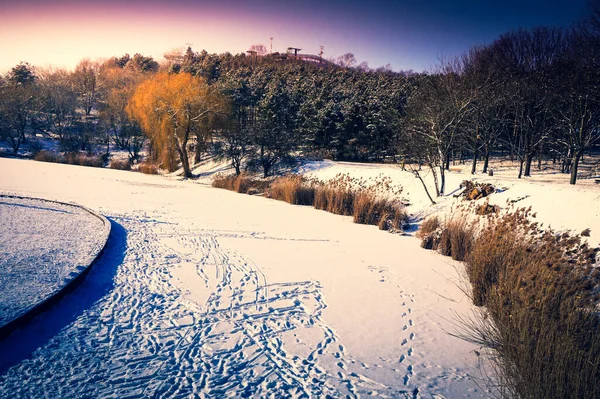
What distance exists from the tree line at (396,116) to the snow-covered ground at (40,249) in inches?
486

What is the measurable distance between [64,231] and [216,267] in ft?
13.6

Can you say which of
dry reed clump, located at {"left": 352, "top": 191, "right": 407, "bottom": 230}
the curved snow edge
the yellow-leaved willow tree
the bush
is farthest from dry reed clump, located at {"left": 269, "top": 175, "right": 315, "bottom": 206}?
the yellow-leaved willow tree

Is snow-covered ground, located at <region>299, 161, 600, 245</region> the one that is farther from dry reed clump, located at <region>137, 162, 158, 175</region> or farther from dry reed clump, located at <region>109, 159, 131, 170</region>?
dry reed clump, located at <region>109, 159, 131, 170</region>

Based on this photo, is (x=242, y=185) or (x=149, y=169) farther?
(x=149, y=169)

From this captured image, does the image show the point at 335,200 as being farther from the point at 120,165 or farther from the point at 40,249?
the point at 120,165

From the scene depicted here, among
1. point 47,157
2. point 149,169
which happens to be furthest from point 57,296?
point 47,157

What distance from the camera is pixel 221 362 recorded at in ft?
12.3

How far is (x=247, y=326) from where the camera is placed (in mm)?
4531

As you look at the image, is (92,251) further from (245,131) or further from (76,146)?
(76,146)

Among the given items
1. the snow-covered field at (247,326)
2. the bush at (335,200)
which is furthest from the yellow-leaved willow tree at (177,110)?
the snow-covered field at (247,326)

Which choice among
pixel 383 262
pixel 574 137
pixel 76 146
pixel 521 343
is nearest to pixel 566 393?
pixel 521 343

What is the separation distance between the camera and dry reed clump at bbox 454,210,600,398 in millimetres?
2771

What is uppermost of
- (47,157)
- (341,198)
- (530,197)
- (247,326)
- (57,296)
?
(530,197)

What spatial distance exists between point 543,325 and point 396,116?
22.0 metres
